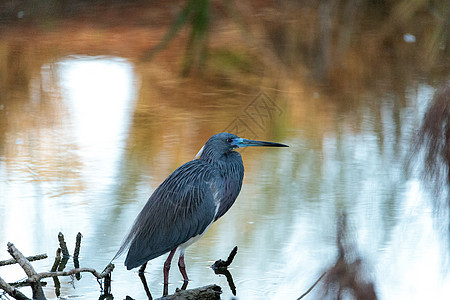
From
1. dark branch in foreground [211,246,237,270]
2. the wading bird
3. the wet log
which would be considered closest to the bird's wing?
the wading bird

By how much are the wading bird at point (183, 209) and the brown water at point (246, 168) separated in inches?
4.9

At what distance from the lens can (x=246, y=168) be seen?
4344 mm

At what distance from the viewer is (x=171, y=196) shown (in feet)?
10.3

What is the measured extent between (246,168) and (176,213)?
4.23 feet

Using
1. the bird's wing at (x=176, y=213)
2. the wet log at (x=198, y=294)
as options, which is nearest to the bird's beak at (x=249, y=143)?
the bird's wing at (x=176, y=213)

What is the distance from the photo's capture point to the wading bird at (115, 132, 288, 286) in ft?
9.94

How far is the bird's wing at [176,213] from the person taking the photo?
3.03 meters

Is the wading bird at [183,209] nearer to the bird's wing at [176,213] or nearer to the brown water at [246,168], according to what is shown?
the bird's wing at [176,213]

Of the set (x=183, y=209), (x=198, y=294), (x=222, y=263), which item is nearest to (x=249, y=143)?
(x=183, y=209)

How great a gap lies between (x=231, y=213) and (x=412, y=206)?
83cm

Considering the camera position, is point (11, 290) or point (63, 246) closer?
point (11, 290)

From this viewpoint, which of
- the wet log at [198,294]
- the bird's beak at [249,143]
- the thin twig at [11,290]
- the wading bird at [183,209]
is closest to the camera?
the thin twig at [11,290]

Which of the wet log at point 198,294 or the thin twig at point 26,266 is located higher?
the thin twig at point 26,266

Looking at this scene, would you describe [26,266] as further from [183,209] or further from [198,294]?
[183,209]
